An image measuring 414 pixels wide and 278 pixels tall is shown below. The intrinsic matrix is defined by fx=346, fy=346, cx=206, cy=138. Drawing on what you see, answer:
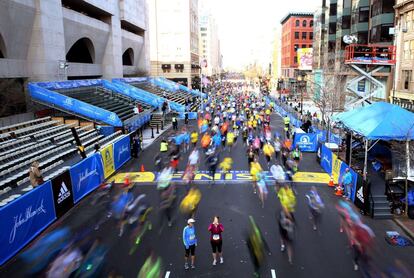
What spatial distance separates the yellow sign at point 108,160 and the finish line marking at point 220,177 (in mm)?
432

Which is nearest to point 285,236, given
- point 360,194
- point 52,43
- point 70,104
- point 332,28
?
point 360,194

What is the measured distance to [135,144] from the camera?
957 inches

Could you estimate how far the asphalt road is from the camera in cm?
985

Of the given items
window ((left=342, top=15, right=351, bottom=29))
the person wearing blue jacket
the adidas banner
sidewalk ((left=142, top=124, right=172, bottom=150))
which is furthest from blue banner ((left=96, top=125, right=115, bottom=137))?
window ((left=342, top=15, right=351, bottom=29))

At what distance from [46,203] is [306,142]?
735 inches

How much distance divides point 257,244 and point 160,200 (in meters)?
5.53

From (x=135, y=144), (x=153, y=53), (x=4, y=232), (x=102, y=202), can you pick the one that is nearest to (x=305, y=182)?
(x=102, y=202)

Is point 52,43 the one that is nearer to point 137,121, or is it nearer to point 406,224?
point 137,121

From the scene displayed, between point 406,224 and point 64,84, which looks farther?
point 64,84

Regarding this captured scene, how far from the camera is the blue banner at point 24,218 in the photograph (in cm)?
1047

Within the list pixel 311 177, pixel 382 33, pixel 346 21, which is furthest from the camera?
pixel 346 21

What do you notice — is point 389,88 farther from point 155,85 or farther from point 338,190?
point 155,85

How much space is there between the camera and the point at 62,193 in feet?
46.0

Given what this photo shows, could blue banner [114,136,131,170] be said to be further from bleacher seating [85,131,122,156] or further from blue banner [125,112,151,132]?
blue banner [125,112,151,132]
